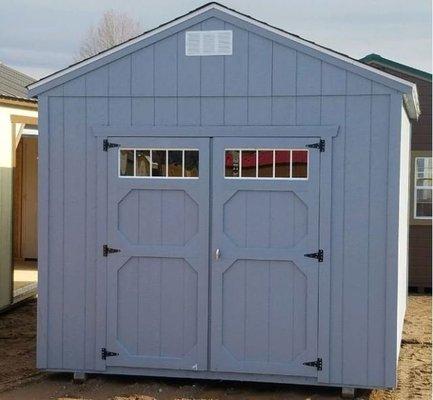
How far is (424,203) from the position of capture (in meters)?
12.7

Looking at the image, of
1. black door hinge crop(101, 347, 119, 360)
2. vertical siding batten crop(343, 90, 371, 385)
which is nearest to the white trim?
vertical siding batten crop(343, 90, 371, 385)

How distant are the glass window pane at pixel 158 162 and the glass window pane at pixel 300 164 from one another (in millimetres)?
1098

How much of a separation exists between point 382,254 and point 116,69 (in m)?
2.71

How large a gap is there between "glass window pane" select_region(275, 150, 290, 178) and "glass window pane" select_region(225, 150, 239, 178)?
0.33 metres

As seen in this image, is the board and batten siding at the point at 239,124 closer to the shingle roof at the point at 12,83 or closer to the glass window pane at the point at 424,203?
the shingle roof at the point at 12,83

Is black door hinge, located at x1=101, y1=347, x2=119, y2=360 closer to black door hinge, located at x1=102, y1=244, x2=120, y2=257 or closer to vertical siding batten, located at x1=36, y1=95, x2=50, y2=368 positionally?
vertical siding batten, located at x1=36, y1=95, x2=50, y2=368

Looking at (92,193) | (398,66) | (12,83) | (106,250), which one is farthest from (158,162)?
(398,66)

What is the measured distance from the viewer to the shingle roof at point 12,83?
33.3 feet

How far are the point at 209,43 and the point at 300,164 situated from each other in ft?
4.16

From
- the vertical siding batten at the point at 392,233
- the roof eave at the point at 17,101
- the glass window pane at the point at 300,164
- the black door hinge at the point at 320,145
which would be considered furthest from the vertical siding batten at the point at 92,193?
the roof eave at the point at 17,101

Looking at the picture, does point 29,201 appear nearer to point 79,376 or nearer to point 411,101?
point 79,376

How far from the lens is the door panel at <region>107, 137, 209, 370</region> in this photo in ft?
22.2

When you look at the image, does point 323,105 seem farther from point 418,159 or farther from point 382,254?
point 418,159

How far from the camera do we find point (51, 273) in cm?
702
